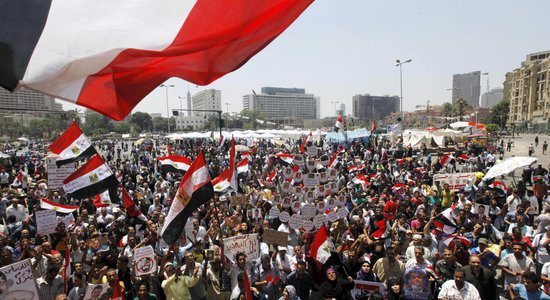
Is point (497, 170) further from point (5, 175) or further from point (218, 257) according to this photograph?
point (5, 175)

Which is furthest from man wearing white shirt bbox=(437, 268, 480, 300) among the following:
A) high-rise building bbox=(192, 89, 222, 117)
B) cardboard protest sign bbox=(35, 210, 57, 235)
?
high-rise building bbox=(192, 89, 222, 117)

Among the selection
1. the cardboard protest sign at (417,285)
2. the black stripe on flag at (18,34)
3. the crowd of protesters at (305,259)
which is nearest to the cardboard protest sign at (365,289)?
the crowd of protesters at (305,259)

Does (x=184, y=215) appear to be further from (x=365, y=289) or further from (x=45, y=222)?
(x=45, y=222)

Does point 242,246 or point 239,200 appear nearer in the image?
point 242,246

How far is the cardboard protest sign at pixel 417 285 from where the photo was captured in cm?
543

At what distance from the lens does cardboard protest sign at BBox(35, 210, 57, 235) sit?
812cm

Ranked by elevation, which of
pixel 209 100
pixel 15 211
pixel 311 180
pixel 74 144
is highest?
pixel 209 100

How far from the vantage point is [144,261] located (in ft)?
19.5

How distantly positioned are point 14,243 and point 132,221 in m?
2.33

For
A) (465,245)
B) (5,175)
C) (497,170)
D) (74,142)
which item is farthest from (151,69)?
(5,175)

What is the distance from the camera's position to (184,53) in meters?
2.77

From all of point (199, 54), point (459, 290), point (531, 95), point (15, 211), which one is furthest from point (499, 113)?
point (199, 54)

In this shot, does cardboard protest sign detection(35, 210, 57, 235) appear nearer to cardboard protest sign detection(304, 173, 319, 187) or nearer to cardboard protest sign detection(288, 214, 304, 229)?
cardboard protest sign detection(288, 214, 304, 229)

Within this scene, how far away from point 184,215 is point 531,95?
110m
